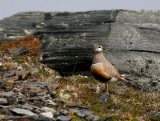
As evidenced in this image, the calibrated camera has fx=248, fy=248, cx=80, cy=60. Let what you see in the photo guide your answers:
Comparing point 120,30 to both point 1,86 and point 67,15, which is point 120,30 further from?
point 1,86

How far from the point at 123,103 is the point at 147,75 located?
583 centimetres

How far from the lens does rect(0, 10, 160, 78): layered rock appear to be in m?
16.3

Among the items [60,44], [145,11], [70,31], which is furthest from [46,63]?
[145,11]

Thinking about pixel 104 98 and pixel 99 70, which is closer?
pixel 104 98

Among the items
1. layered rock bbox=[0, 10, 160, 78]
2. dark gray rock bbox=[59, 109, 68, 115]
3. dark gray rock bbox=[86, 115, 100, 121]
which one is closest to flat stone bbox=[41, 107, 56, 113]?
dark gray rock bbox=[59, 109, 68, 115]

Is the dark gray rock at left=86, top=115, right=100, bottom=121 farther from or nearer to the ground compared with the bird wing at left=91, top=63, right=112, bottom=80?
nearer to the ground

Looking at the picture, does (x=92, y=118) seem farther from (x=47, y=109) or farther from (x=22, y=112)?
(x=22, y=112)

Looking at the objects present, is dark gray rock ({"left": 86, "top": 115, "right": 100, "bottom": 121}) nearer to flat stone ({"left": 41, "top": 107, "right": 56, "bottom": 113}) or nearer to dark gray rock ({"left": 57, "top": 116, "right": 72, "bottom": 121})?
dark gray rock ({"left": 57, "top": 116, "right": 72, "bottom": 121})

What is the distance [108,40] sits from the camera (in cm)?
1650

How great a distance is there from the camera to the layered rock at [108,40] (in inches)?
641

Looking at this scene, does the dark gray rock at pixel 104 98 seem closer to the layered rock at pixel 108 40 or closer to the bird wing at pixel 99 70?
the bird wing at pixel 99 70

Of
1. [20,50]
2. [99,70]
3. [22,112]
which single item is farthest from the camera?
[20,50]

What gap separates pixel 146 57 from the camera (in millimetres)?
16375

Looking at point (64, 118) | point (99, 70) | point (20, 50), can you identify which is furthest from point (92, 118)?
point (20, 50)
